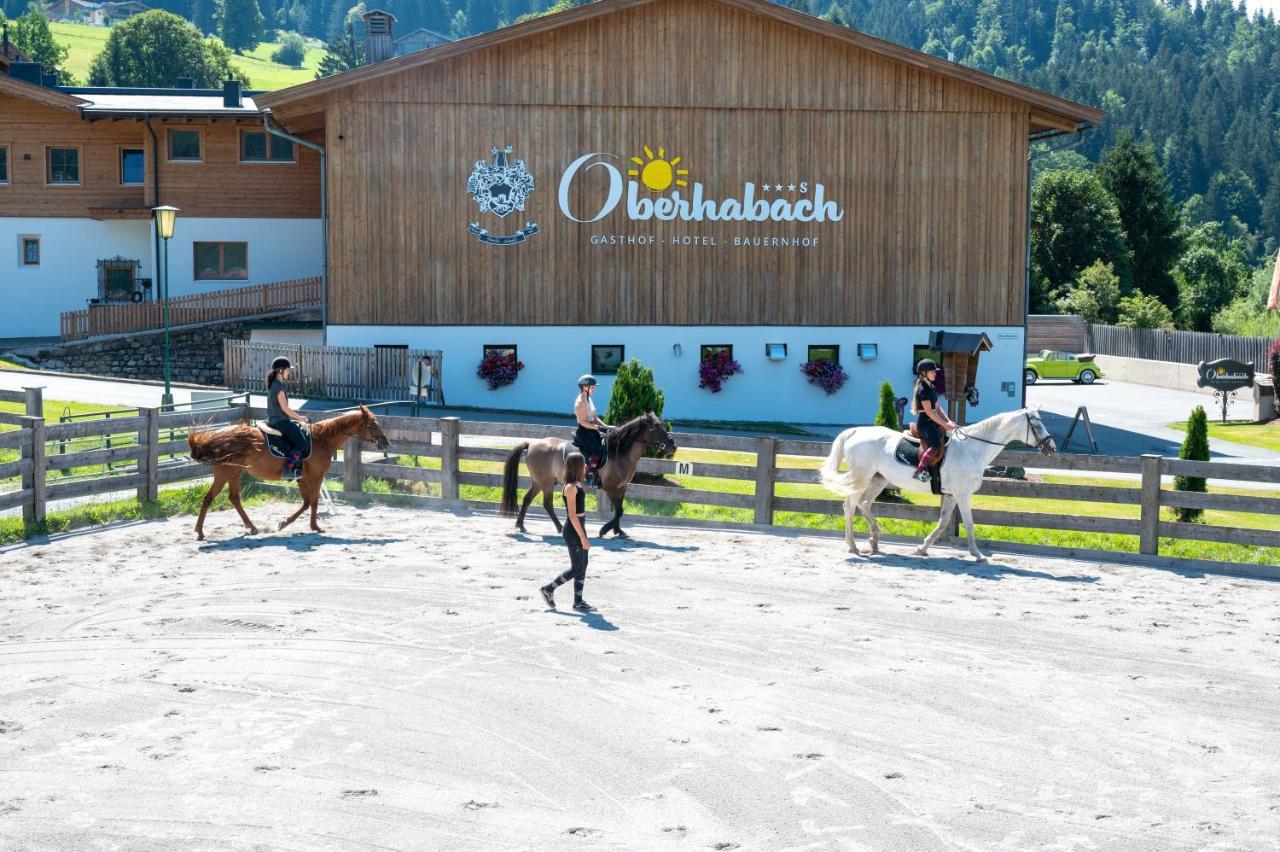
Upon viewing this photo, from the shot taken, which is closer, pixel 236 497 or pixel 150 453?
pixel 236 497

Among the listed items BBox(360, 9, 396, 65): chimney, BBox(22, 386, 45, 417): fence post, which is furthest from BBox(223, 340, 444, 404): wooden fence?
BBox(360, 9, 396, 65): chimney

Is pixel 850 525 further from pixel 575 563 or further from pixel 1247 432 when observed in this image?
pixel 1247 432

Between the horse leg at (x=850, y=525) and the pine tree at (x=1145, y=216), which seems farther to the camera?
the pine tree at (x=1145, y=216)

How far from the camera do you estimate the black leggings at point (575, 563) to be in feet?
44.5

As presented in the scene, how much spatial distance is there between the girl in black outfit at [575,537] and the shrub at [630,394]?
9741mm

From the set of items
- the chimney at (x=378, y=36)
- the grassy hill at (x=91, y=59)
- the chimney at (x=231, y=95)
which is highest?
the grassy hill at (x=91, y=59)

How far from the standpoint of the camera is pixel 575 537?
44.5 feet

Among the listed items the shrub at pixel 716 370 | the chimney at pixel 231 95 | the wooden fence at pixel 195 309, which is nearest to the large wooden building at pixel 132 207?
the chimney at pixel 231 95

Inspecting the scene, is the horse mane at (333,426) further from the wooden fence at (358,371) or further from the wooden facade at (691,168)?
the wooden facade at (691,168)

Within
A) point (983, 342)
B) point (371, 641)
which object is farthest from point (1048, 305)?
point (371, 641)

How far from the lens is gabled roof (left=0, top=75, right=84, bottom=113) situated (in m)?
45.4

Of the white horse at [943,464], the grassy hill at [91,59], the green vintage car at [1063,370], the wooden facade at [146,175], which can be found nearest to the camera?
the white horse at [943,464]

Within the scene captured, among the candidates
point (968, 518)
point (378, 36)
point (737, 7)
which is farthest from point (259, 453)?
point (378, 36)

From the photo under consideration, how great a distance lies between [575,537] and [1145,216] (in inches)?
2915
